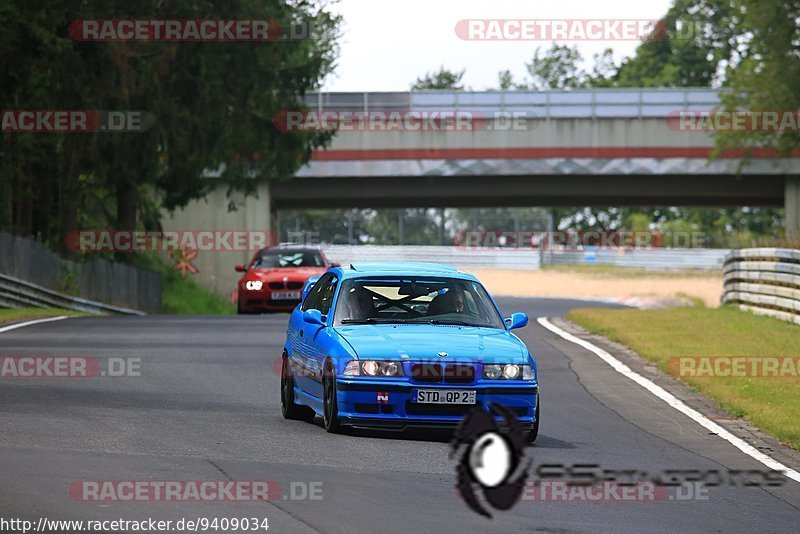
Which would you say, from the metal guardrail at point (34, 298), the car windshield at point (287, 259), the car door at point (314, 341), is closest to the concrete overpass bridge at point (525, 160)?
the metal guardrail at point (34, 298)

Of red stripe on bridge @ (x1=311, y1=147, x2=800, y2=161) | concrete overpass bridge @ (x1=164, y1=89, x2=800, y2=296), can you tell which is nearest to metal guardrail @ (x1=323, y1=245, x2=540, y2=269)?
concrete overpass bridge @ (x1=164, y1=89, x2=800, y2=296)

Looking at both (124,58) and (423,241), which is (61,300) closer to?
(124,58)

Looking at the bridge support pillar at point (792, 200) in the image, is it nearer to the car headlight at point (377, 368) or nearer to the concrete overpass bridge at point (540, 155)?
the concrete overpass bridge at point (540, 155)

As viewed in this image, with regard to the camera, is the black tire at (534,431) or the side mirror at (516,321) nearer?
the black tire at (534,431)

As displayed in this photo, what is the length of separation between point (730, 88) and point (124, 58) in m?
28.3

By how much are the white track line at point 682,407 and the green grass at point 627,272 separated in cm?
5249

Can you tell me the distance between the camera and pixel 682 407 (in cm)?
1512

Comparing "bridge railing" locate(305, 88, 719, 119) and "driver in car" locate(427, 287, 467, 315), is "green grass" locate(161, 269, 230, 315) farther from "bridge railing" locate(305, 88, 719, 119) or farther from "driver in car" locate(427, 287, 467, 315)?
"driver in car" locate(427, 287, 467, 315)

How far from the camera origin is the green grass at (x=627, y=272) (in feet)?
250

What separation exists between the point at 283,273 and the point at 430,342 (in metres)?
19.4

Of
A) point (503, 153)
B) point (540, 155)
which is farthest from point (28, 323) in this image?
point (540, 155)

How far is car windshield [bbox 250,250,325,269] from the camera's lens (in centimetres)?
3161

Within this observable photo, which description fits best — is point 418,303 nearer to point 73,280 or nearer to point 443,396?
point 443,396

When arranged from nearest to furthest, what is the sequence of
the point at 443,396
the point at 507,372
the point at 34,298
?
the point at 443,396 < the point at 507,372 < the point at 34,298
